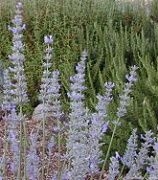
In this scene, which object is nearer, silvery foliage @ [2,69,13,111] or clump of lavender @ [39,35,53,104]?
clump of lavender @ [39,35,53,104]

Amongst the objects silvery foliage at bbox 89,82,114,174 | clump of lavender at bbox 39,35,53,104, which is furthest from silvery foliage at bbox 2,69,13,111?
silvery foliage at bbox 89,82,114,174

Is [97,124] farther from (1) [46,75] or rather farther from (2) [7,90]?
(2) [7,90]

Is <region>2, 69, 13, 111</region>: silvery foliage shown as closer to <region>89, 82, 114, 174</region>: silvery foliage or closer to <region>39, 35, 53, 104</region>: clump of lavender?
<region>39, 35, 53, 104</region>: clump of lavender

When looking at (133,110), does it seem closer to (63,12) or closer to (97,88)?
(97,88)

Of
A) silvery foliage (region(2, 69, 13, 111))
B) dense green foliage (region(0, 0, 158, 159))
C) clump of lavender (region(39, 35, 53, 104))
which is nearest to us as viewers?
clump of lavender (region(39, 35, 53, 104))

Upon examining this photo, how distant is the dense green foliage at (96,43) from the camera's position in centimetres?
467

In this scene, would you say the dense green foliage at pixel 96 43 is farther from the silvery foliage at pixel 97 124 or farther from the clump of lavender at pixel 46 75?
the clump of lavender at pixel 46 75

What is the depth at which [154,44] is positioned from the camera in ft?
16.7

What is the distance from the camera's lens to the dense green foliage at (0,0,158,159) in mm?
4668

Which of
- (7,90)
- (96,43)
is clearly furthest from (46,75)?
(96,43)

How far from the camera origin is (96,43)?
5781 millimetres

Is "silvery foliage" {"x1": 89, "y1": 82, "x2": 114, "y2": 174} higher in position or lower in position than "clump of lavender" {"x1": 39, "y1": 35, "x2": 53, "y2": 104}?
lower

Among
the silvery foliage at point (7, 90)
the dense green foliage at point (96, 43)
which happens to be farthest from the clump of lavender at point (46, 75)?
the dense green foliage at point (96, 43)

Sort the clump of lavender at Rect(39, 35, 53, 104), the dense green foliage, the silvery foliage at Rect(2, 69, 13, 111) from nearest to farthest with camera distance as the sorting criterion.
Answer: the clump of lavender at Rect(39, 35, 53, 104), the silvery foliage at Rect(2, 69, 13, 111), the dense green foliage
